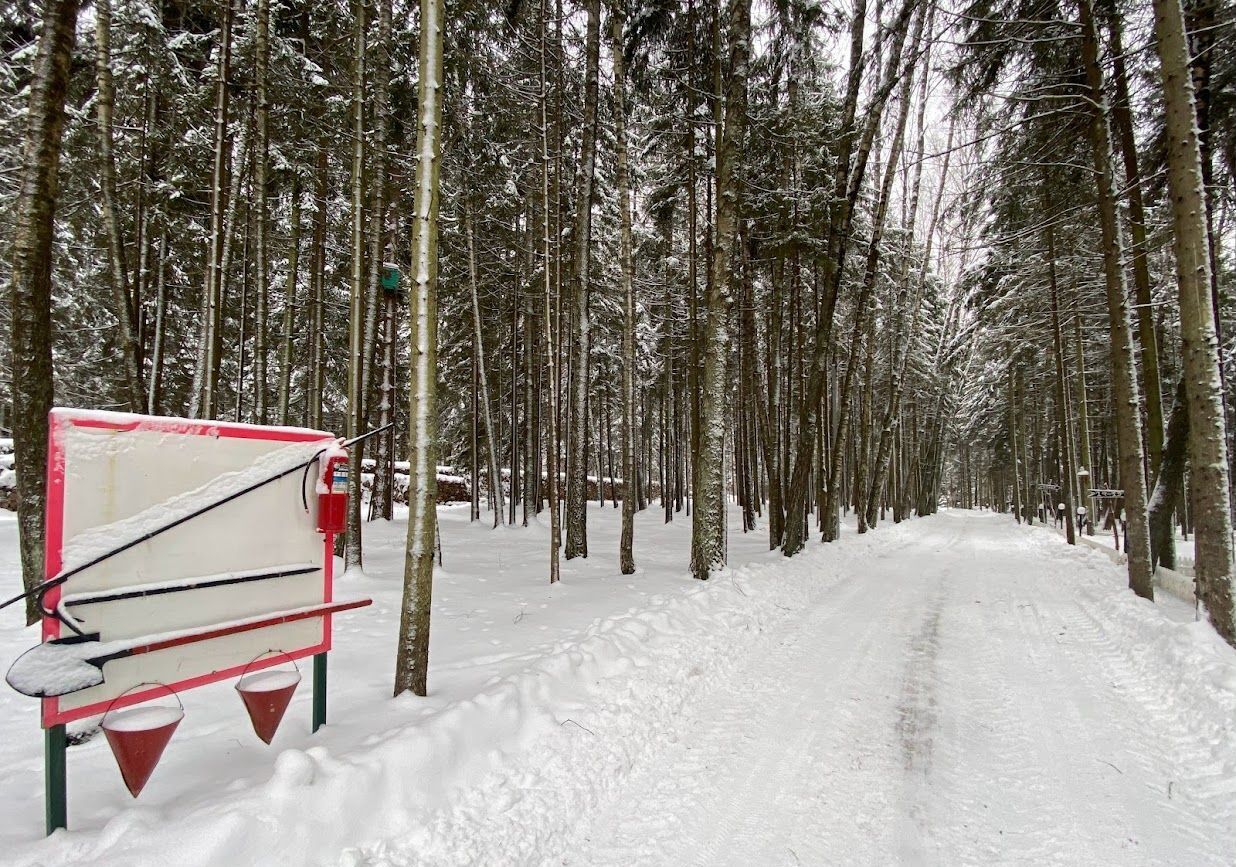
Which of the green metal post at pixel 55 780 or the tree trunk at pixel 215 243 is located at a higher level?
the tree trunk at pixel 215 243

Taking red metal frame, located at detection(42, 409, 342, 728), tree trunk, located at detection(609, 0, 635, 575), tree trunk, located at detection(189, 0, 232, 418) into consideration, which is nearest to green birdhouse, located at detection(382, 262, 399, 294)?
tree trunk, located at detection(189, 0, 232, 418)

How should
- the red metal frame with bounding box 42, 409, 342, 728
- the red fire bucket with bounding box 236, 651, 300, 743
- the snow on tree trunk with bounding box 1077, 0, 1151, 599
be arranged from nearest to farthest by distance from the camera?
the red metal frame with bounding box 42, 409, 342, 728 < the red fire bucket with bounding box 236, 651, 300, 743 < the snow on tree trunk with bounding box 1077, 0, 1151, 599

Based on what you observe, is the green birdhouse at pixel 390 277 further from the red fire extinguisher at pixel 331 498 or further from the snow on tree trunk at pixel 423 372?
the red fire extinguisher at pixel 331 498

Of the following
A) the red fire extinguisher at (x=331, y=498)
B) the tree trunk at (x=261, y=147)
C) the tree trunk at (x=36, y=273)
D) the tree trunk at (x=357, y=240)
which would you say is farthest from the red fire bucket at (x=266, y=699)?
the tree trunk at (x=261, y=147)

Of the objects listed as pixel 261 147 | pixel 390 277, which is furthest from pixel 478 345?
pixel 261 147

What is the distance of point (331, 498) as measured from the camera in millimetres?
3111

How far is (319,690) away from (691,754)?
224 cm

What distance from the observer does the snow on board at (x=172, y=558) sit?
2.12m

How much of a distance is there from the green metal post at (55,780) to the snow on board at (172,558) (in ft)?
0.23

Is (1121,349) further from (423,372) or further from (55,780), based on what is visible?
(55,780)

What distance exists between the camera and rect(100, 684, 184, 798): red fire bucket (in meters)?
2.13

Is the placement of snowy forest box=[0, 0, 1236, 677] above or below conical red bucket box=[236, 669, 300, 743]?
Result: above

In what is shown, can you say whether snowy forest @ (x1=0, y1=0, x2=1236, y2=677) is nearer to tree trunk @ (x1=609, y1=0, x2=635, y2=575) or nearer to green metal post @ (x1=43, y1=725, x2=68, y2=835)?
tree trunk @ (x1=609, y1=0, x2=635, y2=575)

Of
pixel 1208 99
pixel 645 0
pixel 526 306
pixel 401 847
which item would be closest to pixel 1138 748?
pixel 401 847
